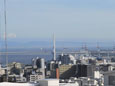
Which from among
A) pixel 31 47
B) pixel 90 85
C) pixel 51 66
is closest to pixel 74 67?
pixel 51 66

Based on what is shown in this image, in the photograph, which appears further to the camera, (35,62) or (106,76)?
(35,62)

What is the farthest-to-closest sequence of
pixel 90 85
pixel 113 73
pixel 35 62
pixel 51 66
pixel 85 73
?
1. pixel 35 62
2. pixel 51 66
3. pixel 85 73
4. pixel 90 85
5. pixel 113 73

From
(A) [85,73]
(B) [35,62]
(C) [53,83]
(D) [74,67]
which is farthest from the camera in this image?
(B) [35,62]

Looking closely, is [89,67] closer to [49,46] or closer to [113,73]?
[113,73]

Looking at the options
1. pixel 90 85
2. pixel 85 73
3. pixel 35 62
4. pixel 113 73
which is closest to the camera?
pixel 113 73

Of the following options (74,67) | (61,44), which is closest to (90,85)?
(74,67)

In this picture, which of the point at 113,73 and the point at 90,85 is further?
the point at 90,85

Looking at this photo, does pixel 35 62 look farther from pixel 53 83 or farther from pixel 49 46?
pixel 49 46

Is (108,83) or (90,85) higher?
(108,83)

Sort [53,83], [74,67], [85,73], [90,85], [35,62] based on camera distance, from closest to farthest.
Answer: [53,83], [90,85], [85,73], [74,67], [35,62]
